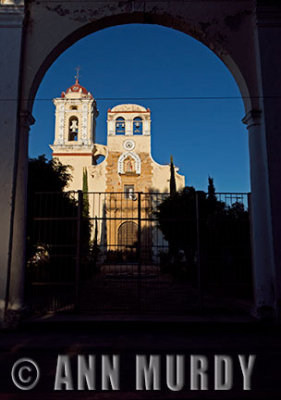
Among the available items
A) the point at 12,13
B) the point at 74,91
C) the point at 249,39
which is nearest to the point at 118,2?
the point at 12,13

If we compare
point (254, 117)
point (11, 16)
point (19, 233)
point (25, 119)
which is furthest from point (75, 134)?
point (254, 117)

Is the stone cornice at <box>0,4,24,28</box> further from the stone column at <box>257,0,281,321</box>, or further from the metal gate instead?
the stone column at <box>257,0,281,321</box>

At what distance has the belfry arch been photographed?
4.69m

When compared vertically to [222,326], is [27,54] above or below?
above

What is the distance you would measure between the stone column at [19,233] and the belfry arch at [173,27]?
15mm

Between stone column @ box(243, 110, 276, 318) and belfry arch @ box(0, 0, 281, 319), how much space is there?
15mm

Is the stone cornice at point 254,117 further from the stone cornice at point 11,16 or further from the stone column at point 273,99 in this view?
the stone cornice at point 11,16

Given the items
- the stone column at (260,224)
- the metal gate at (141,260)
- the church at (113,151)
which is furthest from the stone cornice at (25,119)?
the church at (113,151)

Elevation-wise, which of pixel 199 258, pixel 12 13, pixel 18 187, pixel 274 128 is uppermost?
pixel 12 13

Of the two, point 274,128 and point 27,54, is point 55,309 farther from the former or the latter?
point 274,128

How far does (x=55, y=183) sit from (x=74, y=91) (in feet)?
54.8

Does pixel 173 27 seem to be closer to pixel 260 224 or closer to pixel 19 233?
pixel 260 224

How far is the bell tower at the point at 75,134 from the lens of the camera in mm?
22047

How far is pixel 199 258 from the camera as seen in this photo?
5.13 meters
